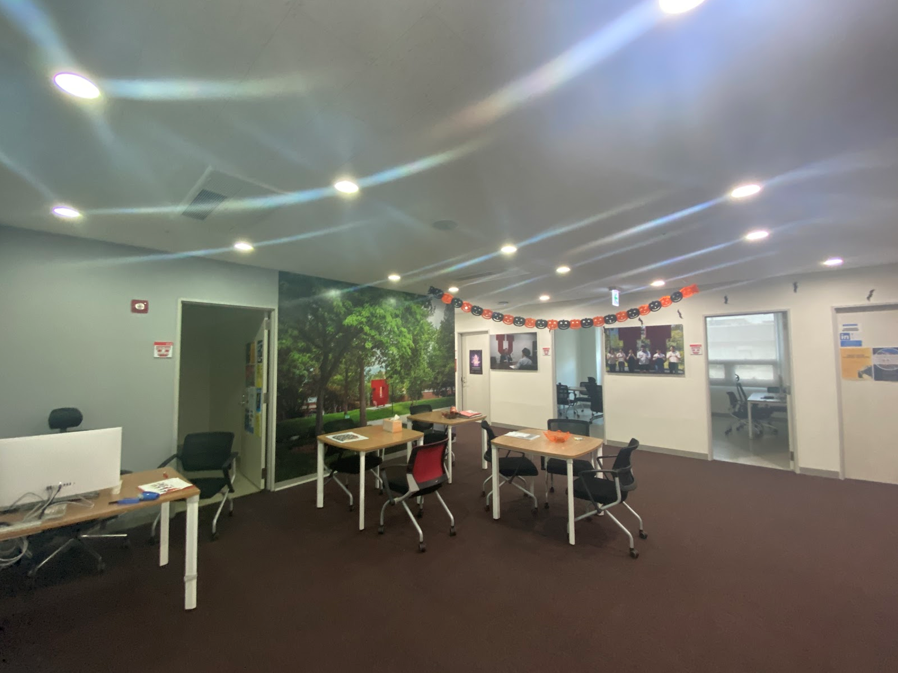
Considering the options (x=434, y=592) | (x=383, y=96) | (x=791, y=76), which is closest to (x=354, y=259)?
(x=383, y=96)

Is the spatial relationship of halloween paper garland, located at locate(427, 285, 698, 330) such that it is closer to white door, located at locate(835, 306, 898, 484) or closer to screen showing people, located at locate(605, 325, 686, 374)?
screen showing people, located at locate(605, 325, 686, 374)

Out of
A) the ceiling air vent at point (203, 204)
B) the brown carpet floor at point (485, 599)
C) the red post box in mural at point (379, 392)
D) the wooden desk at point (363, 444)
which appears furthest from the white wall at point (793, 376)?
the ceiling air vent at point (203, 204)

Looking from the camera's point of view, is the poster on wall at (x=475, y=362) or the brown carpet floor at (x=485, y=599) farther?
the poster on wall at (x=475, y=362)

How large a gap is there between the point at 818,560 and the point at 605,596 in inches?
78.3

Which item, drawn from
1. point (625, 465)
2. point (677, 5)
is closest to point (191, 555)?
point (625, 465)

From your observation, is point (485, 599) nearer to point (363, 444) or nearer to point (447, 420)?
point (363, 444)

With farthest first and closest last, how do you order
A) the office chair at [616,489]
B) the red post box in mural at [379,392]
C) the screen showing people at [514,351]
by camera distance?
the screen showing people at [514,351], the red post box in mural at [379,392], the office chair at [616,489]

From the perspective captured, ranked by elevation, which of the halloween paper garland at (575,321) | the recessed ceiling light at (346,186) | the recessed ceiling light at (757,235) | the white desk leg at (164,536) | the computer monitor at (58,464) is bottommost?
the white desk leg at (164,536)

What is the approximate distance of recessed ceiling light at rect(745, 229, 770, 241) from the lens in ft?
11.2

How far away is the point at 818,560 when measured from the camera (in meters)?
2.94

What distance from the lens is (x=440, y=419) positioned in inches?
204

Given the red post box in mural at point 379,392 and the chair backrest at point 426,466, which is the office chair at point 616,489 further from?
the red post box in mural at point 379,392

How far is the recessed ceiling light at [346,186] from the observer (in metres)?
2.44

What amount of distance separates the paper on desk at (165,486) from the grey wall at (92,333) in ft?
4.80
